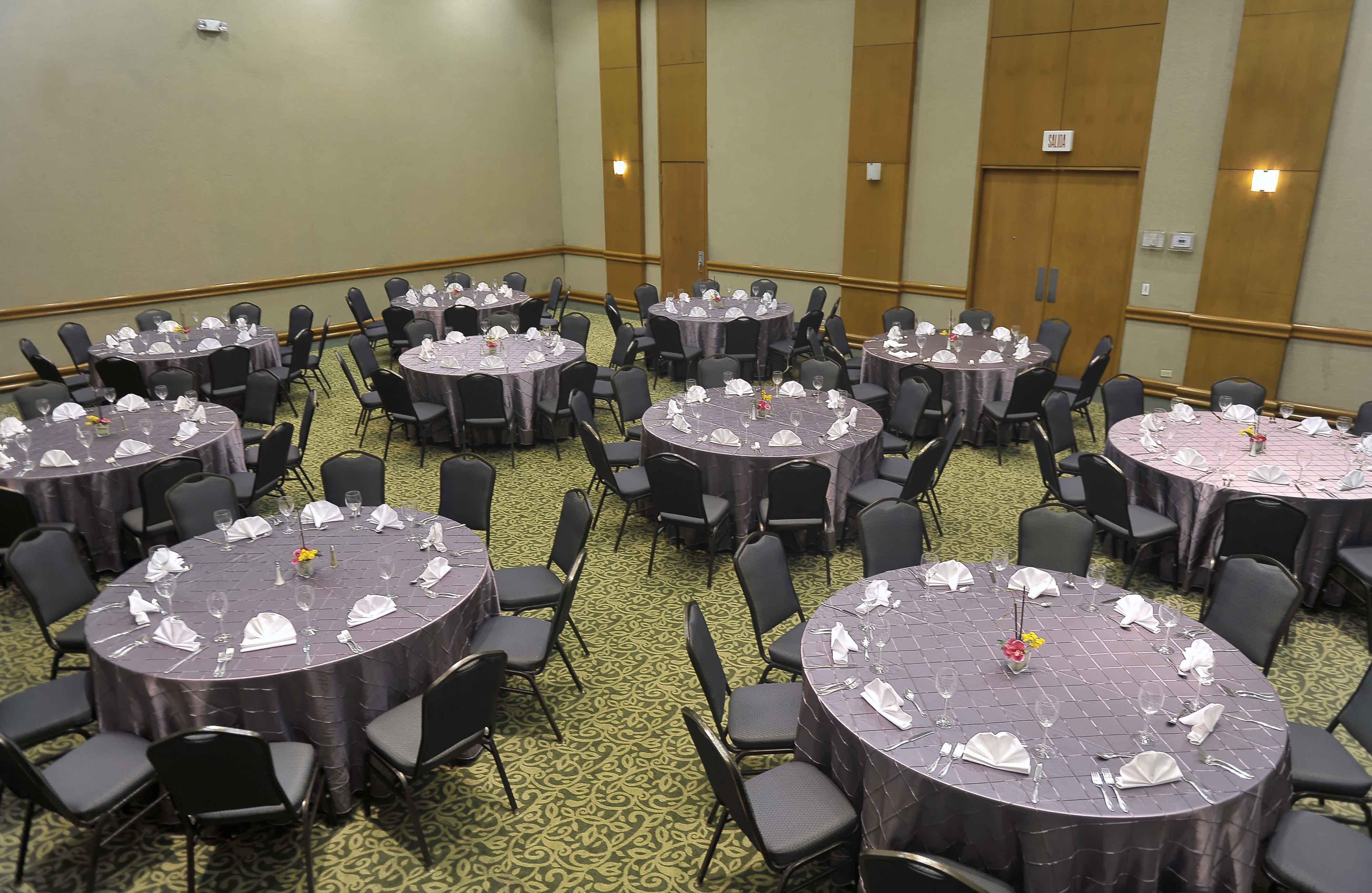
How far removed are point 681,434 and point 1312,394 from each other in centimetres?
755

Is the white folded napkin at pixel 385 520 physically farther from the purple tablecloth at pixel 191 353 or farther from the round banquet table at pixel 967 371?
the round banquet table at pixel 967 371

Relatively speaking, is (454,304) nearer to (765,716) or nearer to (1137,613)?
(765,716)

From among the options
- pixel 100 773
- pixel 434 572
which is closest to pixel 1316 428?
pixel 434 572

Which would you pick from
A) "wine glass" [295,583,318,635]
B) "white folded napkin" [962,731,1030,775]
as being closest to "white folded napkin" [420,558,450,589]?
"wine glass" [295,583,318,635]

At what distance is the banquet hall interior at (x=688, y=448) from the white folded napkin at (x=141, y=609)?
23 mm

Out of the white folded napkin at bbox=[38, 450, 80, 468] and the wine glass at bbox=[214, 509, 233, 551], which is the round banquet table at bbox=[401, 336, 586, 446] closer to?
the white folded napkin at bbox=[38, 450, 80, 468]

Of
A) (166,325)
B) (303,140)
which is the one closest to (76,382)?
(166,325)

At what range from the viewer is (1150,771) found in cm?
326

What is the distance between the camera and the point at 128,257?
1203 cm

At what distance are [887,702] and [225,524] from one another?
3.93 meters

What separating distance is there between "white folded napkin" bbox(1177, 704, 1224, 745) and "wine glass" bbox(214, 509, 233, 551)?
503cm

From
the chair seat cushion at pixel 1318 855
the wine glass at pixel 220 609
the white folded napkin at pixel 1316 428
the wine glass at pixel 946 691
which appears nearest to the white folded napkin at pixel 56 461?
the wine glass at pixel 220 609

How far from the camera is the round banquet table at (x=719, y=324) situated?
11.5 metres

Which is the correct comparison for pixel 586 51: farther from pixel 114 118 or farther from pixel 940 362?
pixel 940 362
